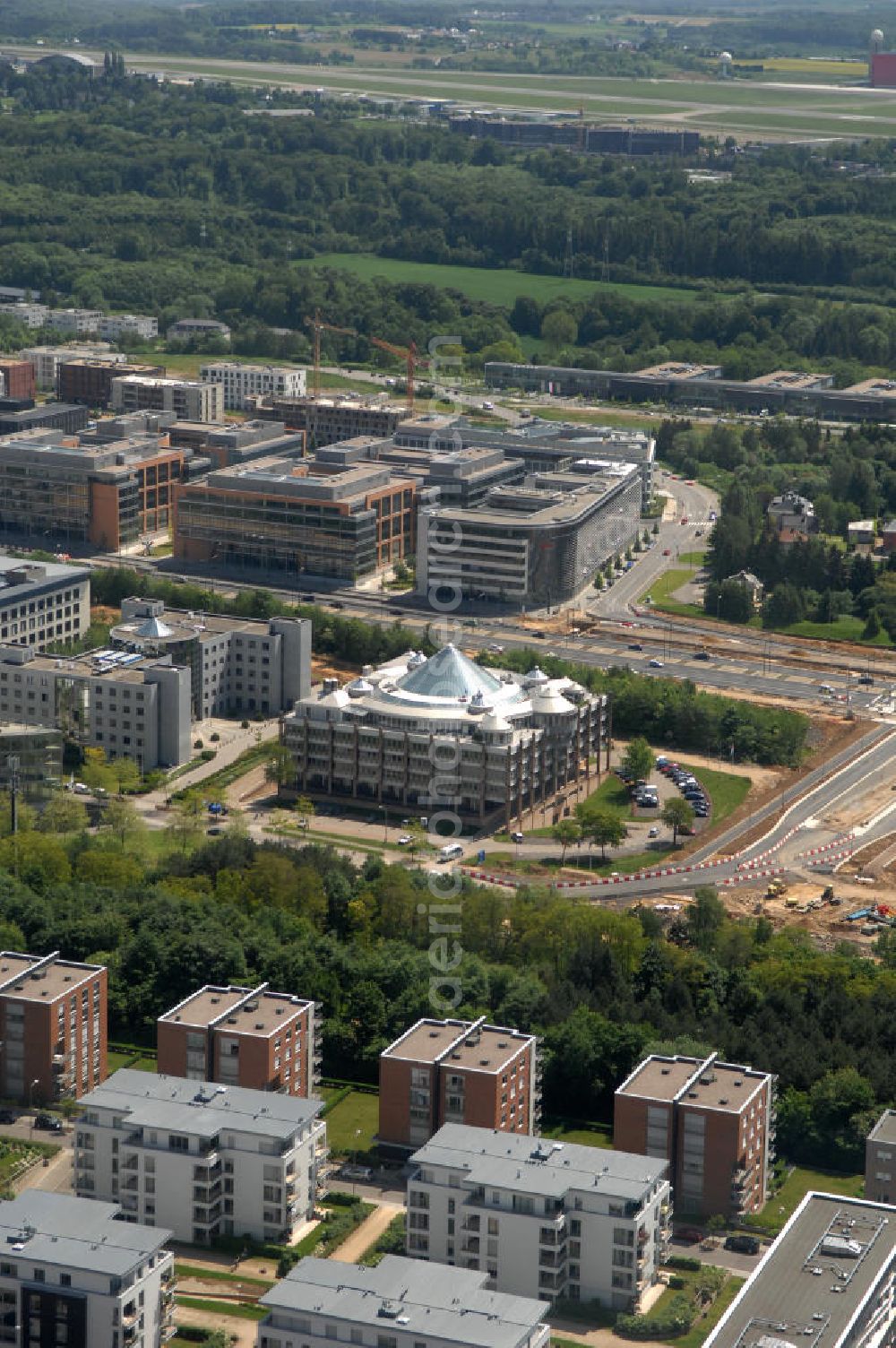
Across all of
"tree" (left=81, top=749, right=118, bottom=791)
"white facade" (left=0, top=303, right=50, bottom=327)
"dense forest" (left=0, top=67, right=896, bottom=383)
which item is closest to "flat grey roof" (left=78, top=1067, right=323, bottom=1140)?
"tree" (left=81, top=749, right=118, bottom=791)

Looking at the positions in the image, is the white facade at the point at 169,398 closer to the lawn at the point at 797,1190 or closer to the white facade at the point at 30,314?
the white facade at the point at 30,314

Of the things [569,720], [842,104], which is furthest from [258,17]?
[569,720]

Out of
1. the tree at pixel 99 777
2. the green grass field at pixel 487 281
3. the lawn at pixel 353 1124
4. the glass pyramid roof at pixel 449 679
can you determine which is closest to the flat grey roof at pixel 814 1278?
the lawn at pixel 353 1124

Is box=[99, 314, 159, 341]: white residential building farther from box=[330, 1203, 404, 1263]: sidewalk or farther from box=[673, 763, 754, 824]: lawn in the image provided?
box=[330, 1203, 404, 1263]: sidewalk

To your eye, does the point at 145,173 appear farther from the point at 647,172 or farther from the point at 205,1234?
the point at 205,1234

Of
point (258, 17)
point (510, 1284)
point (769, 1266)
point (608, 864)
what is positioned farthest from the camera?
point (258, 17)

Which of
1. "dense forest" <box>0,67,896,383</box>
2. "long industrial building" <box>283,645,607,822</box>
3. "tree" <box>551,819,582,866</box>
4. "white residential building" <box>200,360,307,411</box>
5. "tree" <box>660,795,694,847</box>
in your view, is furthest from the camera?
"dense forest" <box>0,67,896,383</box>
